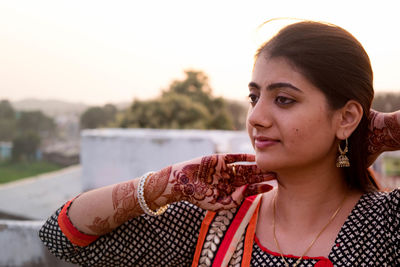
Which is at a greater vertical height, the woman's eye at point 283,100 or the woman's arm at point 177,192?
the woman's eye at point 283,100

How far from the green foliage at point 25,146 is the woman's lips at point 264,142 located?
11.1 metres

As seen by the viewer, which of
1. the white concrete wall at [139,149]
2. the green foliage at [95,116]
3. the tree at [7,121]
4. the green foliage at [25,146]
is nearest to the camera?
the white concrete wall at [139,149]

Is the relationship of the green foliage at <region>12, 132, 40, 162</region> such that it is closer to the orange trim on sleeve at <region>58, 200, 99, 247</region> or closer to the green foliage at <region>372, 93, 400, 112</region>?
the green foliage at <region>372, 93, 400, 112</region>

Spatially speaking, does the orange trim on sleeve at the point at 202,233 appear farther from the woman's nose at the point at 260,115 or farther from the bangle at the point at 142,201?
the woman's nose at the point at 260,115

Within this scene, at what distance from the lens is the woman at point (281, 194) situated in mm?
1419

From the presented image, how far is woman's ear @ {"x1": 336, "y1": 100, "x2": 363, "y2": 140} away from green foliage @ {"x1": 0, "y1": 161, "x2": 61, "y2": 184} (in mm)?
10652

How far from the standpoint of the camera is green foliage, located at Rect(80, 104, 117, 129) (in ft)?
34.6

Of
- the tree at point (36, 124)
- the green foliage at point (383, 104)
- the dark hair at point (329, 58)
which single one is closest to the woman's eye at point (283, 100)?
the dark hair at point (329, 58)

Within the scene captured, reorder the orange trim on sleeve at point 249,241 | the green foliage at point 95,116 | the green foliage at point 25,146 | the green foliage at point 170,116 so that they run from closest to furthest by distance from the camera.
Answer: the orange trim on sleeve at point 249,241 → the green foliage at point 95,116 → the green foliage at point 25,146 → the green foliage at point 170,116

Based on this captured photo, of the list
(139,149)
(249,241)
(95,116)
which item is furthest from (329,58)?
(95,116)

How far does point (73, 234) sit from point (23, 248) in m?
0.69

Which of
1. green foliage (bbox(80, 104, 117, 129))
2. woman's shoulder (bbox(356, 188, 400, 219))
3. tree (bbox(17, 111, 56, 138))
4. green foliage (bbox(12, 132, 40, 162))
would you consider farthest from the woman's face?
green foliage (bbox(12, 132, 40, 162))

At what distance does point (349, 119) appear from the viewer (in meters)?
1.50

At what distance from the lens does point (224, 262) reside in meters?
1.51
